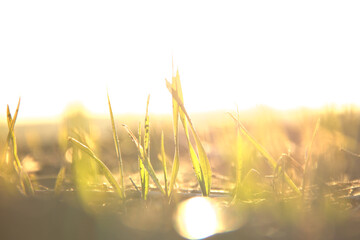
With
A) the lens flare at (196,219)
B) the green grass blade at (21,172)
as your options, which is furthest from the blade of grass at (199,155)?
the green grass blade at (21,172)

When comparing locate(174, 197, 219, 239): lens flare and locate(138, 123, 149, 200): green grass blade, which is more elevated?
locate(138, 123, 149, 200): green grass blade

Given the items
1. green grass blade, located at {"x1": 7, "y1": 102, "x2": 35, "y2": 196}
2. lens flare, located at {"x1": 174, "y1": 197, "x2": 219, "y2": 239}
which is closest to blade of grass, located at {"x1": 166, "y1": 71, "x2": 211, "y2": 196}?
lens flare, located at {"x1": 174, "y1": 197, "x2": 219, "y2": 239}

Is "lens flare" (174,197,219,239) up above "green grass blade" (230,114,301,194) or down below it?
below

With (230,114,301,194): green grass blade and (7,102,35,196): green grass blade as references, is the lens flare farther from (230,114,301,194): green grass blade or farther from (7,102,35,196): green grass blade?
(7,102,35,196): green grass blade

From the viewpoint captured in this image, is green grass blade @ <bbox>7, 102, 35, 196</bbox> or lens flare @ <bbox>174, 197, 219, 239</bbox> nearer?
lens flare @ <bbox>174, 197, 219, 239</bbox>

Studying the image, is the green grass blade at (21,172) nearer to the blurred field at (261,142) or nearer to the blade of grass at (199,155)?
the blurred field at (261,142)

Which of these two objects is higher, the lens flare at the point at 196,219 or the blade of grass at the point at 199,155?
the blade of grass at the point at 199,155

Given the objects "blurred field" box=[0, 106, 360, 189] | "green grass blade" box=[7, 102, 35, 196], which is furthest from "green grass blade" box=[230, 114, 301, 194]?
"green grass blade" box=[7, 102, 35, 196]

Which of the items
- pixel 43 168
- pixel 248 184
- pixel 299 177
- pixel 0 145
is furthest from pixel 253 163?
pixel 43 168

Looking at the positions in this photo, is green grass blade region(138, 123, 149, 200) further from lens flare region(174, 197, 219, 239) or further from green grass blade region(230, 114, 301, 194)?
green grass blade region(230, 114, 301, 194)
